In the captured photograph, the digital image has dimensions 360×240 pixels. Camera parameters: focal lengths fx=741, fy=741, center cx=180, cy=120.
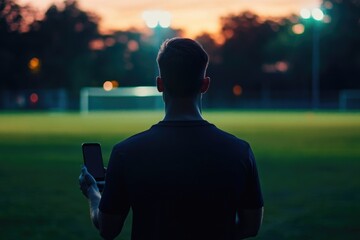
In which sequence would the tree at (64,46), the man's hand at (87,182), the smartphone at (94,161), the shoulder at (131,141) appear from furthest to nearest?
the tree at (64,46)
the smartphone at (94,161)
the man's hand at (87,182)
the shoulder at (131,141)

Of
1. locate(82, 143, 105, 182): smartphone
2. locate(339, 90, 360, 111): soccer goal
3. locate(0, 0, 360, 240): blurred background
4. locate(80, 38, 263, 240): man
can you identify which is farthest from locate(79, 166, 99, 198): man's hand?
locate(339, 90, 360, 111): soccer goal

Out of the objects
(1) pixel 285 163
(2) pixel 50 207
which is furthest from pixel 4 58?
(2) pixel 50 207

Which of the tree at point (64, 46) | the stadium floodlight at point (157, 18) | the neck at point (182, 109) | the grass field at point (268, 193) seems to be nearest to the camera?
the neck at point (182, 109)

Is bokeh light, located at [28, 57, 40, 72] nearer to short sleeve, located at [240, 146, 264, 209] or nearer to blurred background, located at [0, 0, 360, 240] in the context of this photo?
blurred background, located at [0, 0, 360, 240]

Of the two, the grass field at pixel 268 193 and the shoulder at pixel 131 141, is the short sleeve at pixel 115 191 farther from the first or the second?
the grass field at pixel 268 193

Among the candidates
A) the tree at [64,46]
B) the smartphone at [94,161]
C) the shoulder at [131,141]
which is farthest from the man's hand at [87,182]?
the tree at [64,46]

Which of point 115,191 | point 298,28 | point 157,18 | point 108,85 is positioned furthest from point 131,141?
point 108,85

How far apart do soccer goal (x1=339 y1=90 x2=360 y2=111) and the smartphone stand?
73.4 meters

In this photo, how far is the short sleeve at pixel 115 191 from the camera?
279 centimetres

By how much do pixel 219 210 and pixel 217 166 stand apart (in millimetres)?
170

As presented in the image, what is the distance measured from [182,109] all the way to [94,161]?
2.19 ft

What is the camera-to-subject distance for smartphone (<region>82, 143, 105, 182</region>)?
330 cm

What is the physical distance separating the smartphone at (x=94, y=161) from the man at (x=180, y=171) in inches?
16.2

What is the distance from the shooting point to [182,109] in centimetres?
289
